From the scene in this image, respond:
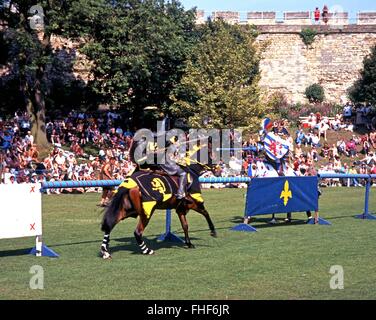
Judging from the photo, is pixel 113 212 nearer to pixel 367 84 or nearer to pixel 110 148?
pixel 110 148

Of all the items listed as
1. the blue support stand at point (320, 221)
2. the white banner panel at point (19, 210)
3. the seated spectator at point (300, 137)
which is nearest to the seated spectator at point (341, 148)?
the seated spectator at point (300, 137)

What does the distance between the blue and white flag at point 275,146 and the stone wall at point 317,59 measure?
41.4 m

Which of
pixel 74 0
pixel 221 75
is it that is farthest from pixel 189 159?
pixel 221 75

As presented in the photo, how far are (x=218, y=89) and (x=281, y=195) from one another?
27.9m

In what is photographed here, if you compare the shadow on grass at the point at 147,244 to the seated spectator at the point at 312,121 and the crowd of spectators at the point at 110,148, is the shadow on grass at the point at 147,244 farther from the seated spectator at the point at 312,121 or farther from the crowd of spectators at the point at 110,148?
the seated spectator at the point at 312,121

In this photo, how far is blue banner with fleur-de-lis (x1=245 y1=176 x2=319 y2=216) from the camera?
60.0ft

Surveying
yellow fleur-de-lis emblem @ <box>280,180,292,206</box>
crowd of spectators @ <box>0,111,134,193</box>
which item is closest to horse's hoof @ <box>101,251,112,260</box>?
yellow fleur-de-lis emblem @ <box>280,180,292,206</box>

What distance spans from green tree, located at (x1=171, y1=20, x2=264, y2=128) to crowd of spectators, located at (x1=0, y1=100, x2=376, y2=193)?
195 cm

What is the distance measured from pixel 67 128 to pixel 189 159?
27639mm

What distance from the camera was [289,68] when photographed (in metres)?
61.2

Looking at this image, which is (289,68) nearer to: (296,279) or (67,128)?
(67,128)

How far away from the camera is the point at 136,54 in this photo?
42812 millimetres

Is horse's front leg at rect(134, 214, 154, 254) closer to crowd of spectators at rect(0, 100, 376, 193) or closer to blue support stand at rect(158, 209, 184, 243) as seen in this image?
blue support stand at rect(158, 209, 184, 243)
